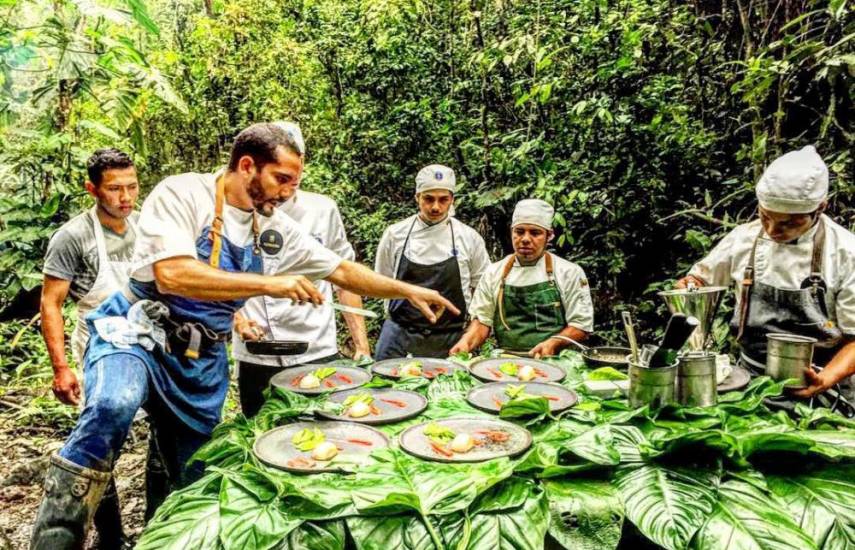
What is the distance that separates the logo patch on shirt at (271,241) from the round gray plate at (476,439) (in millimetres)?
1062

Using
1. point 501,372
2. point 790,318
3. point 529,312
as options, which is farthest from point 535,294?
point 790,318

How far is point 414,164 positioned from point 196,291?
524 centimetres

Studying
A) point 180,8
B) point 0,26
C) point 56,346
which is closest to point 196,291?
point 56,346

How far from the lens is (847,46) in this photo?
3.79 metres

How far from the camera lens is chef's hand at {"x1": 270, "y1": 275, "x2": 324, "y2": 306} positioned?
2.31m

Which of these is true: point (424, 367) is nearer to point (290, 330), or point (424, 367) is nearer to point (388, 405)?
point (388, 405)

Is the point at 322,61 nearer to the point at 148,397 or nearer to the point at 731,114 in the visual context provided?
the point at 731,114

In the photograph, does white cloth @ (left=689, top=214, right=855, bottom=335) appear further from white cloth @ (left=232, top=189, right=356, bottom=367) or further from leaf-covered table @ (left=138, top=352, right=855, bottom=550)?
white cloth @ (left=232, top=189, right=356, bottom=367)

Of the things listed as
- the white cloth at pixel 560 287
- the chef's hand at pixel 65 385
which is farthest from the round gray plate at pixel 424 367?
the chef's hand at pixel 65 385

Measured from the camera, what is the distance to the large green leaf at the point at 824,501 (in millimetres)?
1637

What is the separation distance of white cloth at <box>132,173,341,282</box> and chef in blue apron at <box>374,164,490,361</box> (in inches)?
53.7

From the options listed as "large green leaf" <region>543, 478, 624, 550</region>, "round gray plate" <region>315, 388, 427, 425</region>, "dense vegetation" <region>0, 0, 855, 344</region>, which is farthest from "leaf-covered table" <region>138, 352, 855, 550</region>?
"dense vegetation" <region>0, 0, 855, 344</region>

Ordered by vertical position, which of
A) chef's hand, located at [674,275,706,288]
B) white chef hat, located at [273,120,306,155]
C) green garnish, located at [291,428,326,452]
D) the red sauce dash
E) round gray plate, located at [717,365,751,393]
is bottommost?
round gray plate, located at [717,365,751,393]

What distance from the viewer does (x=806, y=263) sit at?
2617 millimetres
